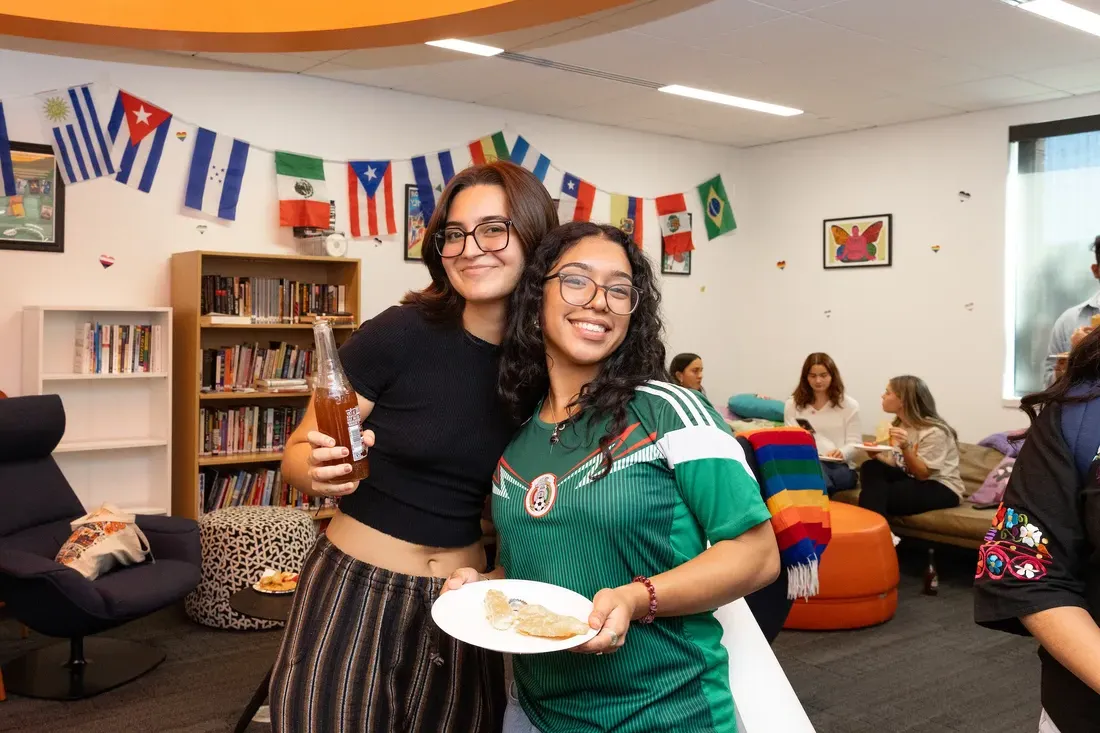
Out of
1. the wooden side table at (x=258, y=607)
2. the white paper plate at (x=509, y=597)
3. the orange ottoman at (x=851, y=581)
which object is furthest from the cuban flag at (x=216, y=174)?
the white paper plate at (x=509, y=597)

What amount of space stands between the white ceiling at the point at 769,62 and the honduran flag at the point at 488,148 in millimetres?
248

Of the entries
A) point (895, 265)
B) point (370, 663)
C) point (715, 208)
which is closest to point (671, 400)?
point (370, 663)

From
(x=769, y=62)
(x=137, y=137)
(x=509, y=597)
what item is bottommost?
(x=509, y=597)

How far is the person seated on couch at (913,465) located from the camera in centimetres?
544

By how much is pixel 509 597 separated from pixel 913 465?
15.1 ft

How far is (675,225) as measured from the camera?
7.89 meters

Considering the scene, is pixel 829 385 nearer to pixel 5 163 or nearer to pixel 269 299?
pixel 269 299

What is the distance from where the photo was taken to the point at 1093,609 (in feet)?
4.09

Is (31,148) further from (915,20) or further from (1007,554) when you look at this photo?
(1007,554)

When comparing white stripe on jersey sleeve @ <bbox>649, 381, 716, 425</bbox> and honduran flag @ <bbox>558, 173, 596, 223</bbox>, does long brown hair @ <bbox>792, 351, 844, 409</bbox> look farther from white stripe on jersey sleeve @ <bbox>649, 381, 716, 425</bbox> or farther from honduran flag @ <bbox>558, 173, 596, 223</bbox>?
white stripe on jersey sleeve @ <bbox>649, 381, 716, 425</bbox>

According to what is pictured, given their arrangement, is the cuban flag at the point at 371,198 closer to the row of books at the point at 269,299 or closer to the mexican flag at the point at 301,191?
the mexican flag at the point at 301,191

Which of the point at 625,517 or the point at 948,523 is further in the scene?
the point at 948,523

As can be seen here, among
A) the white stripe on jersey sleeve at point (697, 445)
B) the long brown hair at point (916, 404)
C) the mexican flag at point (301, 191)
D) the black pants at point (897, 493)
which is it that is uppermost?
the mexican flag at point (301, 191)

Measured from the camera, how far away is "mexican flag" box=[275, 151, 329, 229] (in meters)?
5.79
